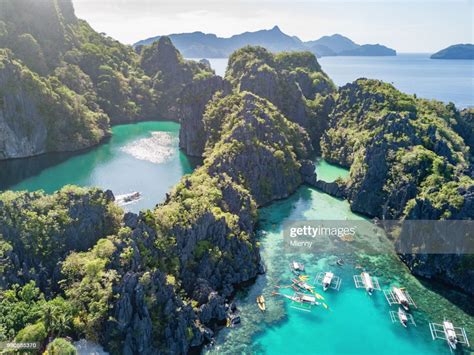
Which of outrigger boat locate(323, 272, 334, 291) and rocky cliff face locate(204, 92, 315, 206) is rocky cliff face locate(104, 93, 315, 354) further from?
outrigger boat locate(323, 272, 334, 291)

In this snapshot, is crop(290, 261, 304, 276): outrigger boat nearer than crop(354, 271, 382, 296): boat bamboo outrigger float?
No

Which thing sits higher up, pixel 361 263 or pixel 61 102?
pixel 61 102

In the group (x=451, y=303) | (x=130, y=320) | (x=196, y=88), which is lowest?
(x=451, y=303)

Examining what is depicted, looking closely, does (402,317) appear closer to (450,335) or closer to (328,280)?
(450,335)

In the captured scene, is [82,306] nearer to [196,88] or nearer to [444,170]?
[444,170]

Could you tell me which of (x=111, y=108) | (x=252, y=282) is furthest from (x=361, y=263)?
(x=111, y=108)

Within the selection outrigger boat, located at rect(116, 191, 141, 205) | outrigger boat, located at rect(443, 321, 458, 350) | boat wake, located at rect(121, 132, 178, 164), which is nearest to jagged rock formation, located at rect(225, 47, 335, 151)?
boat wake, located at rect(121, 132, 178, 164)

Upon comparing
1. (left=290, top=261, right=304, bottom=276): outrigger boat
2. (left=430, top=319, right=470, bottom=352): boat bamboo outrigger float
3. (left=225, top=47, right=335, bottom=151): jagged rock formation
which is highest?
(left=225, top=47, right=335, bottom=151): jagged rock formation
